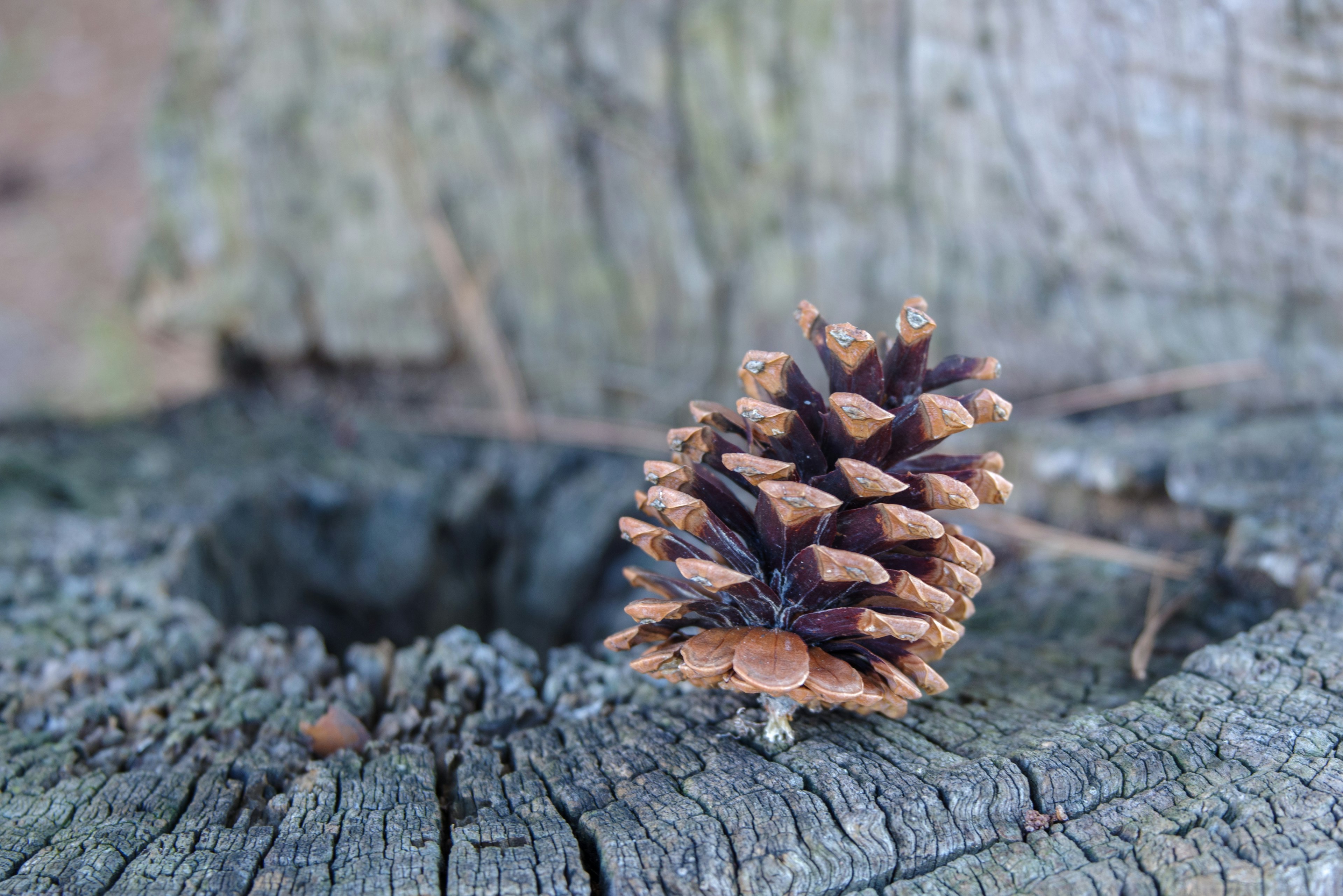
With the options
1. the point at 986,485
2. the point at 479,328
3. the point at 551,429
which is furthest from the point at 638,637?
the point at 479,328

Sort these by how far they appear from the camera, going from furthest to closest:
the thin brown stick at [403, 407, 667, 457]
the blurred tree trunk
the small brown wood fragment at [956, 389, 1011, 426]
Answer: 1. the thin brown stick at [403, 407, 667, 457]
2. the blurred tree trunk
3. the small brown wood fragment at [956, 389, 1011, 426]

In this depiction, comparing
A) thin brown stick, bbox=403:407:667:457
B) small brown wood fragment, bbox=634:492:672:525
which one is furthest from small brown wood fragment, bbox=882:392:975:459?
thin brown stick, bbox=403:407:667:457

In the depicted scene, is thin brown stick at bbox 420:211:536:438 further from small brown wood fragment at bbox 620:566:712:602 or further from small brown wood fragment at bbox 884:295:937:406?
small brown wood fragment at bbox 884:295:937:406

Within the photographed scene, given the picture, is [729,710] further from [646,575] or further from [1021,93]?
[1021,93]

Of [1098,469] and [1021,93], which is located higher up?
[1021,93]

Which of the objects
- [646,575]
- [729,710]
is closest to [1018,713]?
[729,710]

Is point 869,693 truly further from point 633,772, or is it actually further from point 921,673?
point 633,772

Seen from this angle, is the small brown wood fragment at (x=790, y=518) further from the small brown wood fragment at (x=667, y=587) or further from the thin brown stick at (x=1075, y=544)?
the thin brown stick at (x=1075, y=544)
